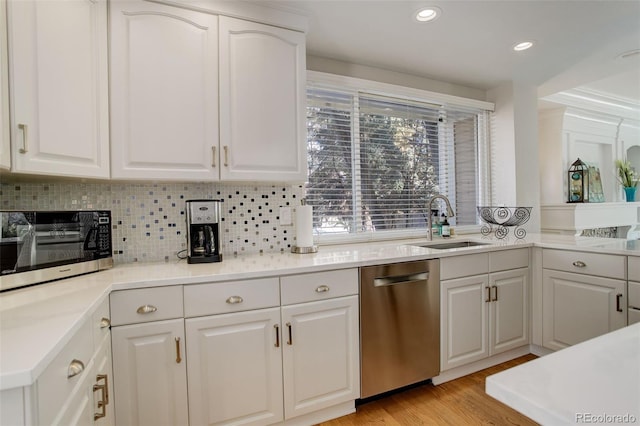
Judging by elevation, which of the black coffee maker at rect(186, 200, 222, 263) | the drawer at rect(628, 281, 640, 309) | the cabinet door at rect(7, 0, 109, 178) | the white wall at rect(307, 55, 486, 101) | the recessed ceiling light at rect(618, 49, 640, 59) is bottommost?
the drawer at rect(628, 281, 640, 309)

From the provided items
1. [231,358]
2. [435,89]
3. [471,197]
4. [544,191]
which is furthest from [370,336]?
[544,191]

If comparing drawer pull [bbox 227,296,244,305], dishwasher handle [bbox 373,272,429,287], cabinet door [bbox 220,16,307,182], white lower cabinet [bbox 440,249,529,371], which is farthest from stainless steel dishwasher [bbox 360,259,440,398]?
cabinet door [bbox 220,16,307,182]

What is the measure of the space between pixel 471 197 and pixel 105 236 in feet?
10.0

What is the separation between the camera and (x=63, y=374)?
Result: 0.80 metres

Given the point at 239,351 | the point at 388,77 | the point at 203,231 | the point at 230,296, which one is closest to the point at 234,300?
the point at 230,296

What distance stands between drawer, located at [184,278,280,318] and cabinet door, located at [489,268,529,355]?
64.1 inches

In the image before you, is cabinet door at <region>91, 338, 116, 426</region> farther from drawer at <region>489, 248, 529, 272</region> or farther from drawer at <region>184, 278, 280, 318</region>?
drawer at <region>489, 248, 529, 272</region>

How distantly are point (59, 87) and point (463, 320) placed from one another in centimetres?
254

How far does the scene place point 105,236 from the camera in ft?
5.20

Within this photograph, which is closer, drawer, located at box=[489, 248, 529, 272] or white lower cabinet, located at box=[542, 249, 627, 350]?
white lower cabinet, located at box=[542, 249, 627, 350]

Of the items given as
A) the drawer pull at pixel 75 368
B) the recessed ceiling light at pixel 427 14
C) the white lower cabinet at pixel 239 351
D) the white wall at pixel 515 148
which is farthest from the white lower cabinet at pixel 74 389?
the white wall at pixel 515 148

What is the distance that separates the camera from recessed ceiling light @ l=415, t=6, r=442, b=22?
186 centimetres

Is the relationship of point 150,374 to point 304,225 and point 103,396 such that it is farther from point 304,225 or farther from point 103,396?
point 304,225

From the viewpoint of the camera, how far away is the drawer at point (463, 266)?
2039 mm
